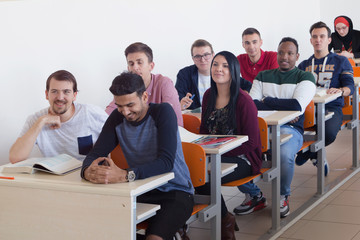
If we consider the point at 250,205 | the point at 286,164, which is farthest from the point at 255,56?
the point at 250,205

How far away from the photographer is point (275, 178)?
129 inches

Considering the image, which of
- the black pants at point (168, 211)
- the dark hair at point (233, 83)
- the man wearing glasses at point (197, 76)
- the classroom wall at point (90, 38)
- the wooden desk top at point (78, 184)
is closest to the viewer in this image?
the wooden desk top at point (78, 184)

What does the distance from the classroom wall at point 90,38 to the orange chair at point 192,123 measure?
37.2 inches

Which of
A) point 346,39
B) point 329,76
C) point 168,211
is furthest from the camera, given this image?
point 346,39

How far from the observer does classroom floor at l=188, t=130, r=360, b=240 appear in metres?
3.23

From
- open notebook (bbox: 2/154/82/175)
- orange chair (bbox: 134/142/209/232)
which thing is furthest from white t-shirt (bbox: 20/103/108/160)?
orange chair (bbox: 134/142/209/232)

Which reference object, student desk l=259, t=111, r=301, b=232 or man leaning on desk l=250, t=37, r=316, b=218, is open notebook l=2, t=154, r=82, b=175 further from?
man leaning on desk l=250, t=37, r=316, b=218

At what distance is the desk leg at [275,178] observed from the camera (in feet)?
10.5

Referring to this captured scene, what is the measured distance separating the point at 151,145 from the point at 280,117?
1.17 m

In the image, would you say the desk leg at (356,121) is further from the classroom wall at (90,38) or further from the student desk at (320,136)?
the classroom wall at (90,38)

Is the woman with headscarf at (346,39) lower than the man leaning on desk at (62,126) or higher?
higher

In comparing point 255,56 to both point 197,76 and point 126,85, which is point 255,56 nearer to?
point 197,76

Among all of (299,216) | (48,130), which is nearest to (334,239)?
(299,216)

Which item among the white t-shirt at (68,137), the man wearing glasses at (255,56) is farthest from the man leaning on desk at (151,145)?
the man wearing glasses at (255,56)
